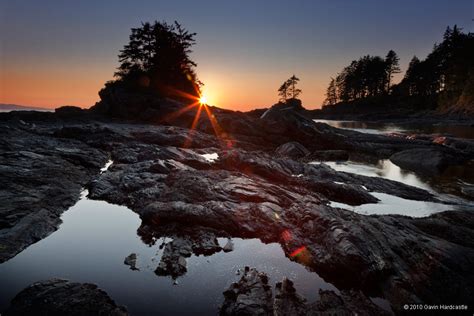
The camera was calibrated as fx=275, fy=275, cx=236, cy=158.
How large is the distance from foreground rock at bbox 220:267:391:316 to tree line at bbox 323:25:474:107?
97289 mm

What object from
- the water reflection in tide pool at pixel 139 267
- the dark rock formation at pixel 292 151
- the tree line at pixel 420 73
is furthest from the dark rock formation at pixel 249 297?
the tree line at pixel 420 73

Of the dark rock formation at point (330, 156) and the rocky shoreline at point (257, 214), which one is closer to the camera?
the rocky shoreline at point (257, 214)

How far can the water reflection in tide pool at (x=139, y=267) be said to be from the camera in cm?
833

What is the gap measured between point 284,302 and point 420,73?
13030 cm

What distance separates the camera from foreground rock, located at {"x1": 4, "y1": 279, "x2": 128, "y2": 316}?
737 centimetres

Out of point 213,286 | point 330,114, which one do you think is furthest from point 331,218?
point 330,114

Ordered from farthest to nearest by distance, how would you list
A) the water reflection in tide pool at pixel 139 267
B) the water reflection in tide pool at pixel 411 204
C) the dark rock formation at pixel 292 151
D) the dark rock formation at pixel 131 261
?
the dark rock formation at pixel 292 151, the water reflection in tide pool at pixel 411 204, the dark rock formation at pixel 131 261, the water reflection in tide pool at pixel 139 267

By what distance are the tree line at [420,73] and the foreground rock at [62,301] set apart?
336ft

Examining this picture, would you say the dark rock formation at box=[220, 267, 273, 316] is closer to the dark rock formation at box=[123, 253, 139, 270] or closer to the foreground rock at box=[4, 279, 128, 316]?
the foreground rock at box=[4, 279, 128, 316]

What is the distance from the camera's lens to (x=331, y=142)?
41406mm

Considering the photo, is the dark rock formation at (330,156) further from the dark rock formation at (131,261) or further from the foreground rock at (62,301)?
the foreground rock at (62,301)

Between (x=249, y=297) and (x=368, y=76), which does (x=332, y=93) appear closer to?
(x=368, y=76)

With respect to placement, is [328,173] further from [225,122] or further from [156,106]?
[156,106]

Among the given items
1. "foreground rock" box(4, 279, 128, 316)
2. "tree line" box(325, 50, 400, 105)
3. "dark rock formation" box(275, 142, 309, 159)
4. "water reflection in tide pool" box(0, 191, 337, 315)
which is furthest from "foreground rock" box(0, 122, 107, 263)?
"tree line" box(325, 50, 400, 105)
